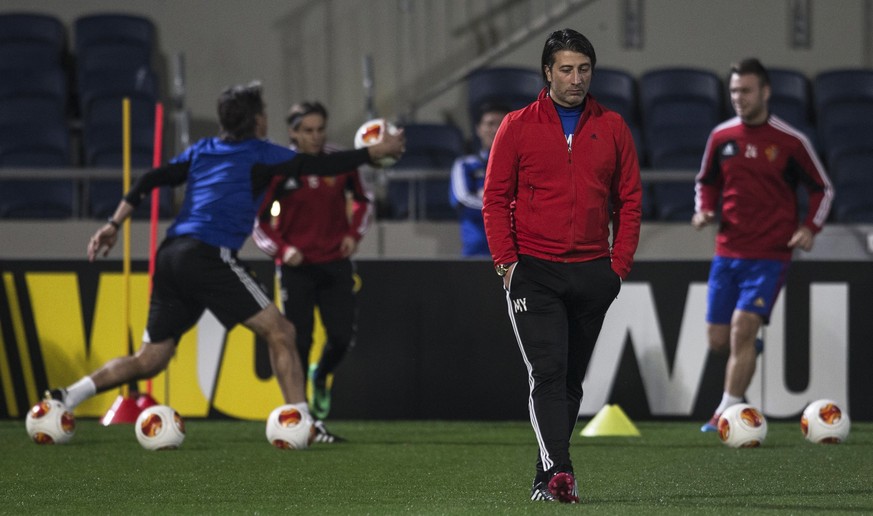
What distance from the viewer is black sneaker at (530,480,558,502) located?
5086 mm

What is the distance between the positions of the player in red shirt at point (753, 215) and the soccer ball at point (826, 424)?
0.72 meters

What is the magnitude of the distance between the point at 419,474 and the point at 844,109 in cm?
831

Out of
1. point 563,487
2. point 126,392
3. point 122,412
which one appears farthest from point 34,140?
point 563,487

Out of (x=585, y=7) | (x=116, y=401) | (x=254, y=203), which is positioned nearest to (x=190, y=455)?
(x=254, y=203)

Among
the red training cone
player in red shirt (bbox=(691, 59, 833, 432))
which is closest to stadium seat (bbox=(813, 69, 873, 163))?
player in red shirt (bbox=(691, 59, 833, 432))

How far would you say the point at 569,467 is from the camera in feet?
16.6

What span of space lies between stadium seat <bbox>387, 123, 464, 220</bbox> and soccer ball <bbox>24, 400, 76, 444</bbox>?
4.20 meters

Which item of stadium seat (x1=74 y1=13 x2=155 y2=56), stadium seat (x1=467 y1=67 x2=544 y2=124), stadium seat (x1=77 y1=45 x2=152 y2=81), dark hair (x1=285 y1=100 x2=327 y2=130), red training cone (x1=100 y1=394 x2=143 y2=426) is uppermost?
stadium seat (x1=74 y1=13 x2=155 y2=56)

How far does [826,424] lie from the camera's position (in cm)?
748

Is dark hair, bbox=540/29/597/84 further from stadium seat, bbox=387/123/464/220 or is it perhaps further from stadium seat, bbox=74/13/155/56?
stadium seat, bbox=74/13/155/56

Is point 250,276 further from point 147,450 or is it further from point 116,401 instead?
point 116,401

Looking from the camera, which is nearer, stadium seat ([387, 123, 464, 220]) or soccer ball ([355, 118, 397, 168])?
soccer ball ([355, 118, 397, 168])

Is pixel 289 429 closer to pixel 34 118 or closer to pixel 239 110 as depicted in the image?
pixel 239 110

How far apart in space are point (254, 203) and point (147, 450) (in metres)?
1.46
